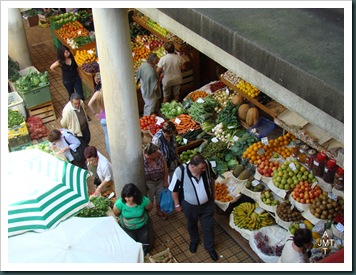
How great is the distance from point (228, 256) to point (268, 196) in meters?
0.98

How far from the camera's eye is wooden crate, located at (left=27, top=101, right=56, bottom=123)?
1059 cm

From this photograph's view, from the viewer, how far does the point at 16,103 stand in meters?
10.3

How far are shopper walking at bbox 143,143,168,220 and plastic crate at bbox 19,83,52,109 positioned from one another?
11.6 ft

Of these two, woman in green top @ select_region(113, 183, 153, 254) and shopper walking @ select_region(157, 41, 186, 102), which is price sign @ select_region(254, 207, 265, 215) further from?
shopper walking @ select_region(157, 41, 186, 102)

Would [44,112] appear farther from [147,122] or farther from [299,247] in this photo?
[299,247]

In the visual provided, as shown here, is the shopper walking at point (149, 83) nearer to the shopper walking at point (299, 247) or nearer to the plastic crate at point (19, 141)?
the plastic crate at point (19, 141)

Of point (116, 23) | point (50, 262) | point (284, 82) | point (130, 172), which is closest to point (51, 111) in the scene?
point (130, 172)

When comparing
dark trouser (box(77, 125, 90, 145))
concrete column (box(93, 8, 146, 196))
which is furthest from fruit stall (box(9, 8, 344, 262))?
concrete column (box(93, 8, 146, 196))

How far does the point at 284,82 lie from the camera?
473 centimetres

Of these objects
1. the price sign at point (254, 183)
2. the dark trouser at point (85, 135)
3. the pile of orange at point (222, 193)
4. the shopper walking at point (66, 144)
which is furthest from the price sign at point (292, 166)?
the dark trouser at point (85, 135)

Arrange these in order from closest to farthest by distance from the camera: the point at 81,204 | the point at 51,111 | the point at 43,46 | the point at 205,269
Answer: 1. the point at 205,269
2. the point at 81,204
3. the point at 51,111
4. the point at 43,46

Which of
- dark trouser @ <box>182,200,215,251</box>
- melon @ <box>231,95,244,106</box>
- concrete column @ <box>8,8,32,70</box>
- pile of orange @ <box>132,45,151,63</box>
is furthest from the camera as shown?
concrete column @ <box>8,8,32,70</box>

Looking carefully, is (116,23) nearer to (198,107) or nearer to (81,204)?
(81,204)

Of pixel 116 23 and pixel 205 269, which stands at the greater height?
pixel 116 23
